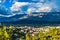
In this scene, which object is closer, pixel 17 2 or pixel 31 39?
pixel 31 39

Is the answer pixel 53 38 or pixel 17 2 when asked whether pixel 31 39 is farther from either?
pixel 17 2

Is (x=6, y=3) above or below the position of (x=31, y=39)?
above

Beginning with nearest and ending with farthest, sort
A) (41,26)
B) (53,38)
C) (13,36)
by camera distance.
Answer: (53,38) → (13,36) → (41,26)

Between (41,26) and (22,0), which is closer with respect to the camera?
(41,26)

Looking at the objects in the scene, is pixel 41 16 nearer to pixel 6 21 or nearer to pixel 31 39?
pixel 6 21

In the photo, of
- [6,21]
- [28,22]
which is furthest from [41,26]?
[6,21]

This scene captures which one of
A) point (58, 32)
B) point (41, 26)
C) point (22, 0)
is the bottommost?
point (41, 26)

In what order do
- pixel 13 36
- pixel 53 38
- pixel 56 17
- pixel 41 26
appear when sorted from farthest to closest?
1. pixel 56 17
2. pixel 41 26
3. pixel 13 36
4. pixel 53 38

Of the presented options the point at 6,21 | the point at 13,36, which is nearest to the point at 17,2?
the point at 6,21

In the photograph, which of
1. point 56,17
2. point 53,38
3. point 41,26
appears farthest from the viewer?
point 56,17
